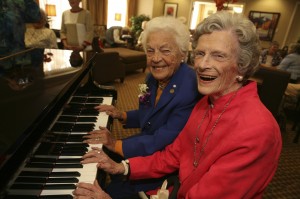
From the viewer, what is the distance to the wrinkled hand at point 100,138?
1.31 metres

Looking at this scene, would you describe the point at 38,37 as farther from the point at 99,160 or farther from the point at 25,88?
the point at 99,160

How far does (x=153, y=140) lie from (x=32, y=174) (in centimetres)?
74

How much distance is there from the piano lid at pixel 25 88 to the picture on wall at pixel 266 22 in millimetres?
9094

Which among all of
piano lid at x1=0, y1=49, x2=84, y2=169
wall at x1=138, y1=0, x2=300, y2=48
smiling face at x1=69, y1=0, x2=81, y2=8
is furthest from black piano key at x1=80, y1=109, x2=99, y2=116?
wall at x1=138, y1=0, x2=300, y2=48

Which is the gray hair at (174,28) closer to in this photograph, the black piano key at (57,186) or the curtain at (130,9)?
the black piano key at (57,186)

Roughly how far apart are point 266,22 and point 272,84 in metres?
6.74

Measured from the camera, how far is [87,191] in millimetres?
966

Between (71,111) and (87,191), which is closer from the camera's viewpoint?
(87,191)

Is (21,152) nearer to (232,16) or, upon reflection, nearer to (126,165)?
(126,165)

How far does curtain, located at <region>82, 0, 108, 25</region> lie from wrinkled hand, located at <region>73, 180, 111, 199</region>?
9.09 meters

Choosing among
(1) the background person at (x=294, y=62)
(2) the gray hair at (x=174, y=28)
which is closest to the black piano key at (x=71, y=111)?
(2) the gray hair at (x=174, y=28)

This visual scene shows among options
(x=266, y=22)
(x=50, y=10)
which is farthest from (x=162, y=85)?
(x=266, y=22)

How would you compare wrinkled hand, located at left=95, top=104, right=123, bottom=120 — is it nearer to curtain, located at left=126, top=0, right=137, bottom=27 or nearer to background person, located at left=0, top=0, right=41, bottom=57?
background person, located at left=0, top=0, right=41, bottom=57

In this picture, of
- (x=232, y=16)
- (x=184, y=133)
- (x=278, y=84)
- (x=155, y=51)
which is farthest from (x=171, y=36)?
(x=278, y=84)
